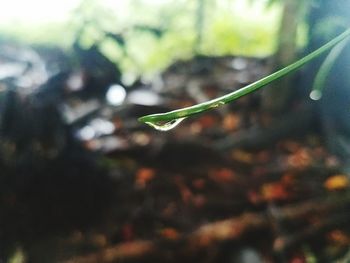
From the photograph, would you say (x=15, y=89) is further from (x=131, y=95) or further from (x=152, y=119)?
(x=152, y=119)

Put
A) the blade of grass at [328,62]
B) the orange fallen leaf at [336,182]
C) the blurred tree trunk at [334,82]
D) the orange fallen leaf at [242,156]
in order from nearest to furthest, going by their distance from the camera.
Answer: the blade of grass at [328,62], the orange fallen leaf at [336,182], the blurred tree trunk at [334,82], the orange fallen leaf at [242,156]

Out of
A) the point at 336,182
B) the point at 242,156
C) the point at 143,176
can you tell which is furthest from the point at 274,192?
the point at 143,176

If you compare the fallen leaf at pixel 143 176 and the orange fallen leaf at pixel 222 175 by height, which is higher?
the fallen leaf at pixel 143 176

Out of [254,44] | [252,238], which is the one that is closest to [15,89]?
[252,238]

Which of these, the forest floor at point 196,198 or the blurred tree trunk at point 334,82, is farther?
the blurred tree trunk at point 334,82

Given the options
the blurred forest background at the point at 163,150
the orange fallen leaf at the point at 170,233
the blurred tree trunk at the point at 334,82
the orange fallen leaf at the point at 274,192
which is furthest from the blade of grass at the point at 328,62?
the blurred tree trunk at the point at 334,82

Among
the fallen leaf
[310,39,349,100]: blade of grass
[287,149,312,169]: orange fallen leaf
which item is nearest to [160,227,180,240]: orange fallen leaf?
the fallen leaf

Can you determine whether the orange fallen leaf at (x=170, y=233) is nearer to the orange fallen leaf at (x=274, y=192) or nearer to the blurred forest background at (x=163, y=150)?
the blurred forest background at (x=163, y=150)

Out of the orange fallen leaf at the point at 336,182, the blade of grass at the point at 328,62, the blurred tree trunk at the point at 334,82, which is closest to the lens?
the blade of grass at the point at 328,62
